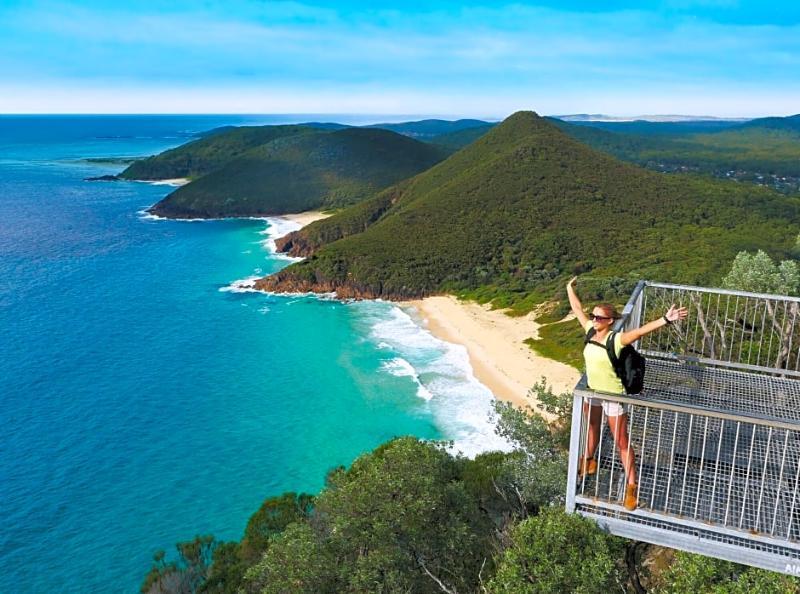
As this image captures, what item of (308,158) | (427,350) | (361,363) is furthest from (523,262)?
(308,158)

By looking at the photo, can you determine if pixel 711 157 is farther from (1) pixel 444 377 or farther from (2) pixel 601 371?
(2) pixel 601 371

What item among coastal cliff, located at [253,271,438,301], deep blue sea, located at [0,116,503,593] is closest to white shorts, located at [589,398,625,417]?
deep blue sea, located at [0,116,503,593]

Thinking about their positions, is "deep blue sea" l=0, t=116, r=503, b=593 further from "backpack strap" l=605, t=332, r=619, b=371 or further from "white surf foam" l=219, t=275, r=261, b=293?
"backpack strap" l=605, t=332, r=619, b=371

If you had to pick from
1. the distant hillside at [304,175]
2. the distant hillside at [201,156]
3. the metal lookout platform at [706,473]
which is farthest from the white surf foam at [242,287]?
the distant hillside at [201,156]

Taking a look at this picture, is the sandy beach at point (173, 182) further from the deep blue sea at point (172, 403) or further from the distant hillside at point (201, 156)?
the deep blue sea at point (172, 403)

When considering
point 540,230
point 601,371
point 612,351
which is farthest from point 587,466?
point 540,230

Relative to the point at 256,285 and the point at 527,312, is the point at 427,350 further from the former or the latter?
the point at 256,285
